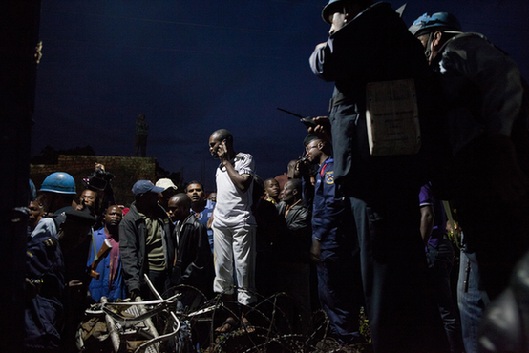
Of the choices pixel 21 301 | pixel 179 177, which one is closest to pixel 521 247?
pixel 21 301

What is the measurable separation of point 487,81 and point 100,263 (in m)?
4.75

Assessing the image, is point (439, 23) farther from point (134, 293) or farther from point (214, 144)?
point (134, 293)

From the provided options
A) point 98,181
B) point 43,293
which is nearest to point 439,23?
point 43,293

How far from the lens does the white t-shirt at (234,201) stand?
15.3 ft

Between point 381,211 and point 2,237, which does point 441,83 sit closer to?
point 381,211

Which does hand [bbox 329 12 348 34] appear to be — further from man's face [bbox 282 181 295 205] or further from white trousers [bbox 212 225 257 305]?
man's face [bbox 282 181 295 205]

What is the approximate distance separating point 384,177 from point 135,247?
145 inches

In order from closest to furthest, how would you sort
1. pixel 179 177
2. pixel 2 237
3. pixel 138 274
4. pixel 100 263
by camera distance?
pixel 2 237, pixel 138 274, pixel 100 263, pixel 179 177

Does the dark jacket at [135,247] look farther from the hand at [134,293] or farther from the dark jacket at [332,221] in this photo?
the dark jacket at [332,221]

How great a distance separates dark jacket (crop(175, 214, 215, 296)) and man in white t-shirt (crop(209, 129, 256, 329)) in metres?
0.40

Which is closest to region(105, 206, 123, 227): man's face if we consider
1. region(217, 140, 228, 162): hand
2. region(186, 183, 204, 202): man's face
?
region(186, 183, 204, 202): man's face

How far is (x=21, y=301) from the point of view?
4.87 feet

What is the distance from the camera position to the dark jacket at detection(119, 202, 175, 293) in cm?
461

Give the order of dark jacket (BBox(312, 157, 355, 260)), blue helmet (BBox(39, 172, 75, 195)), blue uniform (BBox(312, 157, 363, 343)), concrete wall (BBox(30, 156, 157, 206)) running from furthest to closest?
concrete wall (BBox(30, 156, 157, 206)) → blue helmet (BBox(39, 172, 75, 195)) → dark jacket (BBox(312, 157, 355, 260)) → blue uniform (BBox(312, 157, 363, 343))
